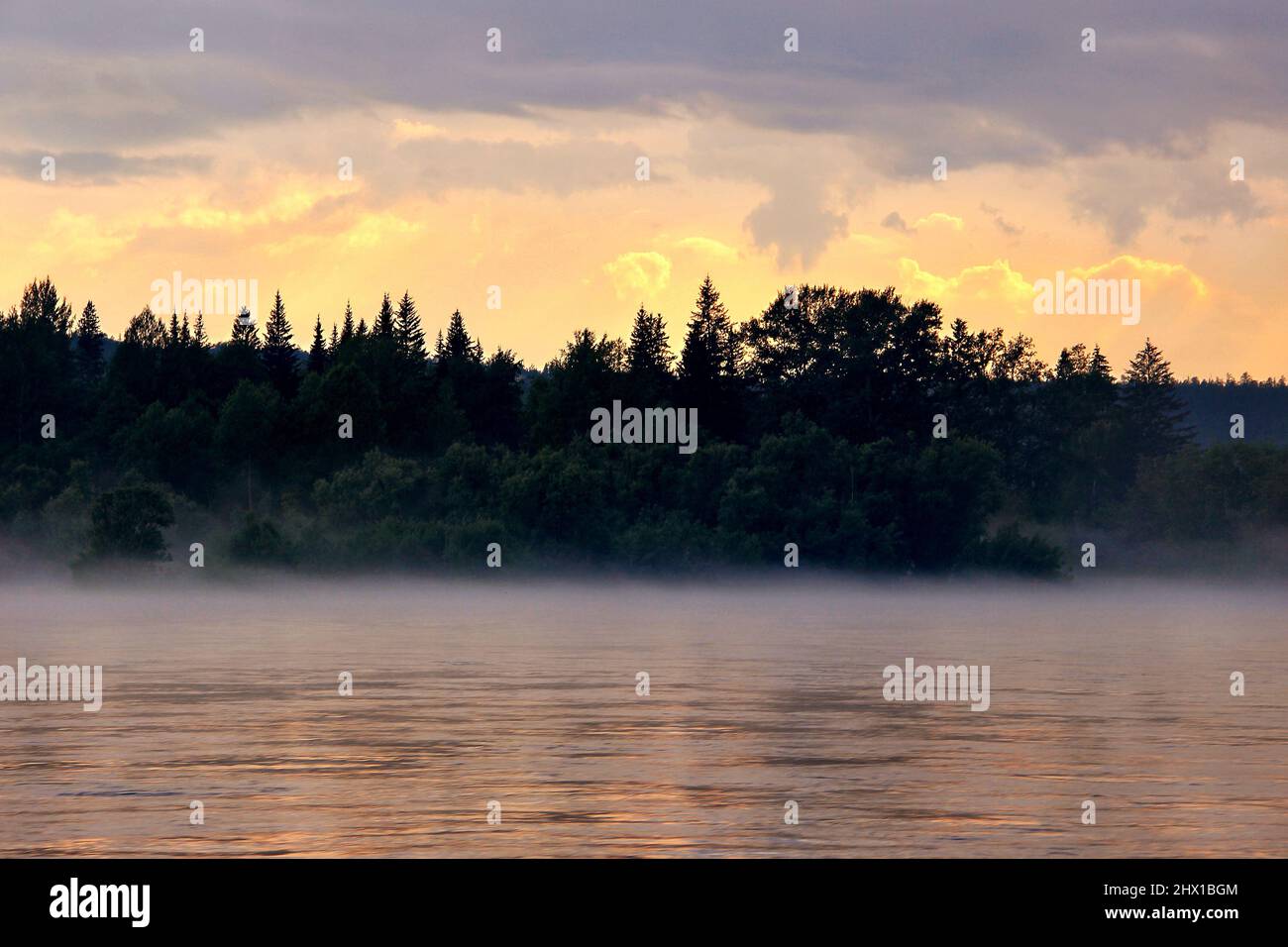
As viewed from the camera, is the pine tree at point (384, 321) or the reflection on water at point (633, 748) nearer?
the reflection on water at point (633, 748)

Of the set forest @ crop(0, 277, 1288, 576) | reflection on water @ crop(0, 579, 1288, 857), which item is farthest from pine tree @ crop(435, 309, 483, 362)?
reflection on water @ crop(0, 579, 1288, 857)

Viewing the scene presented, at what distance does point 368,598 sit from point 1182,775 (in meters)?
82.1

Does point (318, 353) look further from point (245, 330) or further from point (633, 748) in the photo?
point (633, 748)

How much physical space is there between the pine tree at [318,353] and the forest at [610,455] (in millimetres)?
452

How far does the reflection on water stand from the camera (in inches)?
883

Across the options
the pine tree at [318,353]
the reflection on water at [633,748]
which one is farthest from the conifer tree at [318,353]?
the reflection on water at [633,748]

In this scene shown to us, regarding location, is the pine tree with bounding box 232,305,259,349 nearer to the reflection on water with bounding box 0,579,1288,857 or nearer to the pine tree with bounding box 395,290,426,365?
the pine tree with bounding box 395,290,426,365

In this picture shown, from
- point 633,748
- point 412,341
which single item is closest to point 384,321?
point 412,341

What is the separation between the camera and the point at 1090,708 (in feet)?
131

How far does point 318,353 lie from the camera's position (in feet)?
616

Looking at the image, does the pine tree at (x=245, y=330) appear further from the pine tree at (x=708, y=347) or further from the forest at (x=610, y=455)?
the pine tree at (x=708, y=347)

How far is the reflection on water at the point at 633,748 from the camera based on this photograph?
2244 cm

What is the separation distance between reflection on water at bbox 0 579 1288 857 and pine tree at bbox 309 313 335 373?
116 metres
